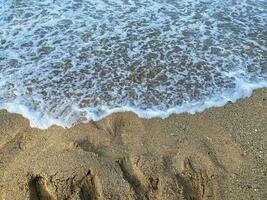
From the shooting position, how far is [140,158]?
375 centimetres

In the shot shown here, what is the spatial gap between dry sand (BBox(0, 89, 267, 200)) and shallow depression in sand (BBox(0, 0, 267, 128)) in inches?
8.2

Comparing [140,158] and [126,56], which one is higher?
[140,158]

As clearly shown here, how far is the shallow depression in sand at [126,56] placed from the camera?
4.44 m

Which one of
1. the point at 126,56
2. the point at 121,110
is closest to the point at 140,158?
the point at 121,110

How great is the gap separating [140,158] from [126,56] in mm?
1768

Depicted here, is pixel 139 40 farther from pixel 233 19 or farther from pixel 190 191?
pixel 190 191

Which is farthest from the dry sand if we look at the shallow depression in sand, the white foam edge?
the shallow depression in sand

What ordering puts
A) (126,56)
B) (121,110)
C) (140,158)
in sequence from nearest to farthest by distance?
(140,158) → (121,110) → (126,56)

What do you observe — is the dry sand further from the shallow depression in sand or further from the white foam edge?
the shallow depression in sand

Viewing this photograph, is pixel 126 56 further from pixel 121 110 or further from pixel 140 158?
pixel 140 158

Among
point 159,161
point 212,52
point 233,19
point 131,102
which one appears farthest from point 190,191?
point 233,19

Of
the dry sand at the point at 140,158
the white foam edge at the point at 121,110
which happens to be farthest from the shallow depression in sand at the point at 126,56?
the dry sand at the point at 140,158

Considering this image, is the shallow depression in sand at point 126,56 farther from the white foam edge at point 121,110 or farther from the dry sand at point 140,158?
the dry sand at point 140,158

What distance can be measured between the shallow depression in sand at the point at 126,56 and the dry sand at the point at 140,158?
0.21 m
